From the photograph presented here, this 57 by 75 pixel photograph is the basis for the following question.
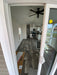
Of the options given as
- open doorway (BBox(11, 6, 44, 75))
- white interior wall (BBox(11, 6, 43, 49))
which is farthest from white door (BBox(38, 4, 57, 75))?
white interior wall (BBox(11, 6, 43, 49))

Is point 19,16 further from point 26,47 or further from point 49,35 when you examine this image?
point 49,35

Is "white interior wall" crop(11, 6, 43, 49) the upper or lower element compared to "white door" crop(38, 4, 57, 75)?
upper

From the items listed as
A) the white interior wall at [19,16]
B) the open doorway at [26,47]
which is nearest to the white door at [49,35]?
the open doorway at [26,47]

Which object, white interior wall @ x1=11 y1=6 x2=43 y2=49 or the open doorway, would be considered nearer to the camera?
the open doorway

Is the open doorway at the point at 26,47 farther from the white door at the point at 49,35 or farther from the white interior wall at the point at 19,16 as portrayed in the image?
the white door at the point at 49,35

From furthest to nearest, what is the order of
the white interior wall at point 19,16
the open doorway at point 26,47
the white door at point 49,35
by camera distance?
the white interior wall at point 19,16
the open doorway at point 26,47
the white door at point 49,35

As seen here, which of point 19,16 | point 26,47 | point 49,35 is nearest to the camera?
point 49,35

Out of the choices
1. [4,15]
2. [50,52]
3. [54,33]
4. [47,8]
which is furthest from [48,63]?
[4,15]

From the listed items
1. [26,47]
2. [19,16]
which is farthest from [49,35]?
[26,47]

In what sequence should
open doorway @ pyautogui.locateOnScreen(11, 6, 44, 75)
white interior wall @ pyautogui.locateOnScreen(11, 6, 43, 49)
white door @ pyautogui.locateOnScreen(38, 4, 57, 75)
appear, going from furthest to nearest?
1. white interior wall @ pyautogui.locateOnScreen(11, 6, 43, 49)
2. open doorway @ pyautogui.locateOnScreen(11, 6, 44, 75)
3. white door @ pyautogui.locateOnScreen(38, 4, 57, 75)

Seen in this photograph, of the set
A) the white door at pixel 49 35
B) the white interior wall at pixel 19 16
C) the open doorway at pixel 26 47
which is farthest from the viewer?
the white interior wall at pixel 19 16

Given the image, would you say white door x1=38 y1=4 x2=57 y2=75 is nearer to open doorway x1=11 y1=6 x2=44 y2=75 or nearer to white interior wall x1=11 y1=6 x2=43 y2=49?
open doorway x1=11 y1=6 x2=44 y2=75

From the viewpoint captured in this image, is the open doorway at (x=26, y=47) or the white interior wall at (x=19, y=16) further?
the white interior wall at (x=19, y=16)

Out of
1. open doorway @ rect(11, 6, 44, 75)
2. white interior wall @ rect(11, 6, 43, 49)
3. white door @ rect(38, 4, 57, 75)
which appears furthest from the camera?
white interior wall @ rect(11, 6, 43, 49)
